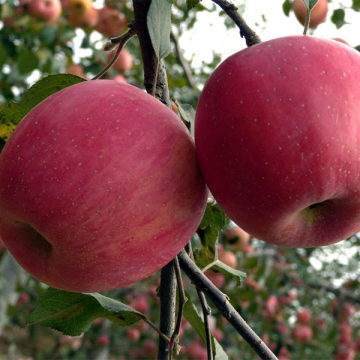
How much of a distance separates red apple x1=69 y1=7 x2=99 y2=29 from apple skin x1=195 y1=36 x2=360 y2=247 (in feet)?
7.42

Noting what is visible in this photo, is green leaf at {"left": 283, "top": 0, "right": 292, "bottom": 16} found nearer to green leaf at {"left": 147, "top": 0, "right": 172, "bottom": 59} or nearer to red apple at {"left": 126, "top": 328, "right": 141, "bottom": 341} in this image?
green leaf at {"left": 147, "top": 0, "right": 172, "bottom": 59}

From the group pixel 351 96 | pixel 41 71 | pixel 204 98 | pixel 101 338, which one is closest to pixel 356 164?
pixel 351 96

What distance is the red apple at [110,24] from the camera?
2.66 metres

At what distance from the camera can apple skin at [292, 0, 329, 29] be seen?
2031 mm

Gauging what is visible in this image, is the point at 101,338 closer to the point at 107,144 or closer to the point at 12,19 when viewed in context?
the point at 12,19

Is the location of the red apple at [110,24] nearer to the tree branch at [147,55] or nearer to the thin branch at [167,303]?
the tree branch at [147,55]

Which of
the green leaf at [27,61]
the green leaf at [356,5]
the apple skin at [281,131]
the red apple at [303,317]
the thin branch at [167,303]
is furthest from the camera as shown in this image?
the red apple at [303,317]

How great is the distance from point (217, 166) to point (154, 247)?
0.43 ft

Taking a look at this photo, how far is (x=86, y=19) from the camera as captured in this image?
263cm

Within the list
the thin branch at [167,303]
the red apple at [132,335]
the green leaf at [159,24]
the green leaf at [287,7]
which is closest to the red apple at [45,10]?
the green leaf at [287,7]

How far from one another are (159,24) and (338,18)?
138 centimetres

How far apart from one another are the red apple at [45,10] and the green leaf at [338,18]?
1622 millimetres

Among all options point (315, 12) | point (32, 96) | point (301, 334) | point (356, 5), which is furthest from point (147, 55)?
point (301, 334)

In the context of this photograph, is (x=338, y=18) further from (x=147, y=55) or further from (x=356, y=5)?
(x=147, y=55)
